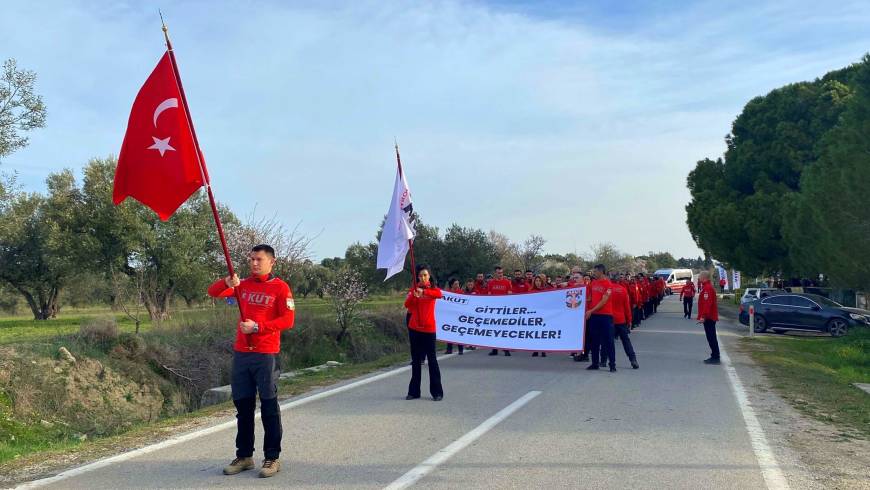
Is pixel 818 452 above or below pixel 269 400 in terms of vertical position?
below

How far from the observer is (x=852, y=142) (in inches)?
804

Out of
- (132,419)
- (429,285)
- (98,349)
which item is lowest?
(132,419)

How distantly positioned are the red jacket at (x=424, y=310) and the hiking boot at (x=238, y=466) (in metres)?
3.93

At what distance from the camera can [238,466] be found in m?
6.03

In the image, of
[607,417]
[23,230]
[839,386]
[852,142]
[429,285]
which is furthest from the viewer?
[23,230]

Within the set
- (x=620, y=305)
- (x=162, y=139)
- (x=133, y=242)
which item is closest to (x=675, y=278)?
(x=133, y=242)

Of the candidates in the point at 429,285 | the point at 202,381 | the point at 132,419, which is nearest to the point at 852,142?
the point at 429,285

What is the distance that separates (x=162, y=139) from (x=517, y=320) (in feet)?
32.0

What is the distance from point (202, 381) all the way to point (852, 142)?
60.1 feet

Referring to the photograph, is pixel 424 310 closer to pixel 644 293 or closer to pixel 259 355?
pixel 259 355

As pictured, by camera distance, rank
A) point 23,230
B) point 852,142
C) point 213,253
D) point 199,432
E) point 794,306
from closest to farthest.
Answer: point 199,432, point 852,142, point 794,306, point 213,253, point 23,230

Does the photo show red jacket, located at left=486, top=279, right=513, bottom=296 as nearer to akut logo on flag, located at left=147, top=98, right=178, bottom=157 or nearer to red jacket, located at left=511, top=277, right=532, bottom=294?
red jacket, located at left=511, top=277, right=532, bottom=294

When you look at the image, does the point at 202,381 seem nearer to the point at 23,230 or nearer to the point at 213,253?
the point at 213,253

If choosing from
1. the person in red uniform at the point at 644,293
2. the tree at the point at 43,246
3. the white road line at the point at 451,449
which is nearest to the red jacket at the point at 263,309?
the white road line at the point at 451,449
